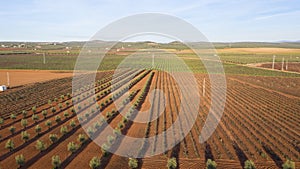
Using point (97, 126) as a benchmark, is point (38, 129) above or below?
above

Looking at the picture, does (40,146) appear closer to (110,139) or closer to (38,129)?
(38,129)

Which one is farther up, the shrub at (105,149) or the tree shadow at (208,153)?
the shrub at (105,149)

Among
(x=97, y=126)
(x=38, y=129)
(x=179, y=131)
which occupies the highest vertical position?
(x=38, y=129)

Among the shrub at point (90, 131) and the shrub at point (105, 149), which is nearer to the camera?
the shrub at point (105, 149)

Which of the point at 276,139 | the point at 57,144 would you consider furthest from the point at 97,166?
the point at 276,139

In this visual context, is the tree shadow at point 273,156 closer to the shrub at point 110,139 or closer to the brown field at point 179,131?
the brown field at point 179,131

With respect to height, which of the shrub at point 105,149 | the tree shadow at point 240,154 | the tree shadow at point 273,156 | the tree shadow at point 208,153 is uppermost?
the shrub at point 105,149

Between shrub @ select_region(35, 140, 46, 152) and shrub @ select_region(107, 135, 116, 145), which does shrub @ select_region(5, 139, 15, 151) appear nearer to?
shrub @ select_region(35, 140, 46, 152)

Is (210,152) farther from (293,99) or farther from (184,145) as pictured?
(293,99)

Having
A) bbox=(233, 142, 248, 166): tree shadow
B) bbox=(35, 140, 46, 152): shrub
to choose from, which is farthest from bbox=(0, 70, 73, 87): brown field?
bbox=(233, 142, 248, 166): tree shadow

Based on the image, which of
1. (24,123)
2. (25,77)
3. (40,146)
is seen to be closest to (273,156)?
(40,146)

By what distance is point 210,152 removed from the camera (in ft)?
40.0

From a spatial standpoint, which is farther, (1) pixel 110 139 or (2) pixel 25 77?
(2) pixel 25 77

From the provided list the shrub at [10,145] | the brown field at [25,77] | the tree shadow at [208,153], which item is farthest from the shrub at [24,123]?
the brown field at [25,77]
